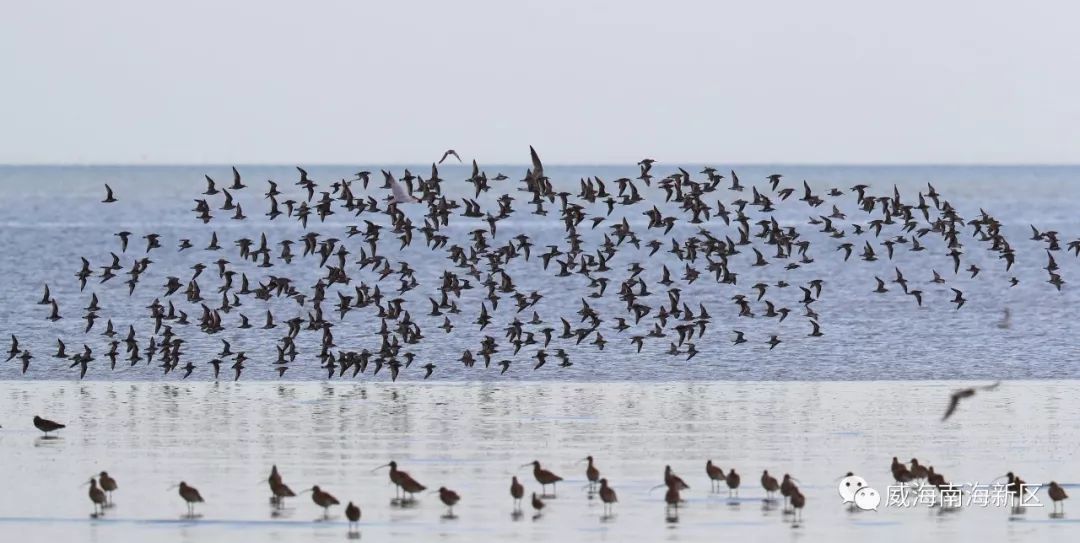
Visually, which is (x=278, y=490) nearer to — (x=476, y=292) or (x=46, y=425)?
(x=46, y=425)

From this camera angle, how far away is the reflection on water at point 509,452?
73.6 ft

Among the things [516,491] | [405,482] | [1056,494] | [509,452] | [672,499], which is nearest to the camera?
[672,499]

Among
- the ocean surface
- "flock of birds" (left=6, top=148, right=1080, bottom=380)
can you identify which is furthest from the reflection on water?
"flock of birds" (left=6, top=148, right=1080, bottom=380)

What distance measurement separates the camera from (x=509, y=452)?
28016mm

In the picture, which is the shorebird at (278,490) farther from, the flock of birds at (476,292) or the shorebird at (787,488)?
the flock of birds at (476,292)

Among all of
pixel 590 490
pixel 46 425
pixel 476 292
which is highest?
pixel 476 292

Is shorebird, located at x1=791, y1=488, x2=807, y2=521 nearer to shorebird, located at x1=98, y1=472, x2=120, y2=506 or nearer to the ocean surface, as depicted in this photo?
the ocean surface

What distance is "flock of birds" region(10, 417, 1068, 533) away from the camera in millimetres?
23016

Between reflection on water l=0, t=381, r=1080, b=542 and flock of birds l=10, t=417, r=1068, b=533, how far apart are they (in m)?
0.15

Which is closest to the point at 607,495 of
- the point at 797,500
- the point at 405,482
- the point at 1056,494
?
the point at 797,500

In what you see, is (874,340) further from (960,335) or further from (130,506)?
(130,506)


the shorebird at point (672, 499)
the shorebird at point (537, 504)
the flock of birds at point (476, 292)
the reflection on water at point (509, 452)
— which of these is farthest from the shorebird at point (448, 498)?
the flock of birds at point (476, 292)

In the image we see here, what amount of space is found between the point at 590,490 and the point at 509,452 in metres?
3.49

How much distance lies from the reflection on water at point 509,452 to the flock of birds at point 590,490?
0.15 m
